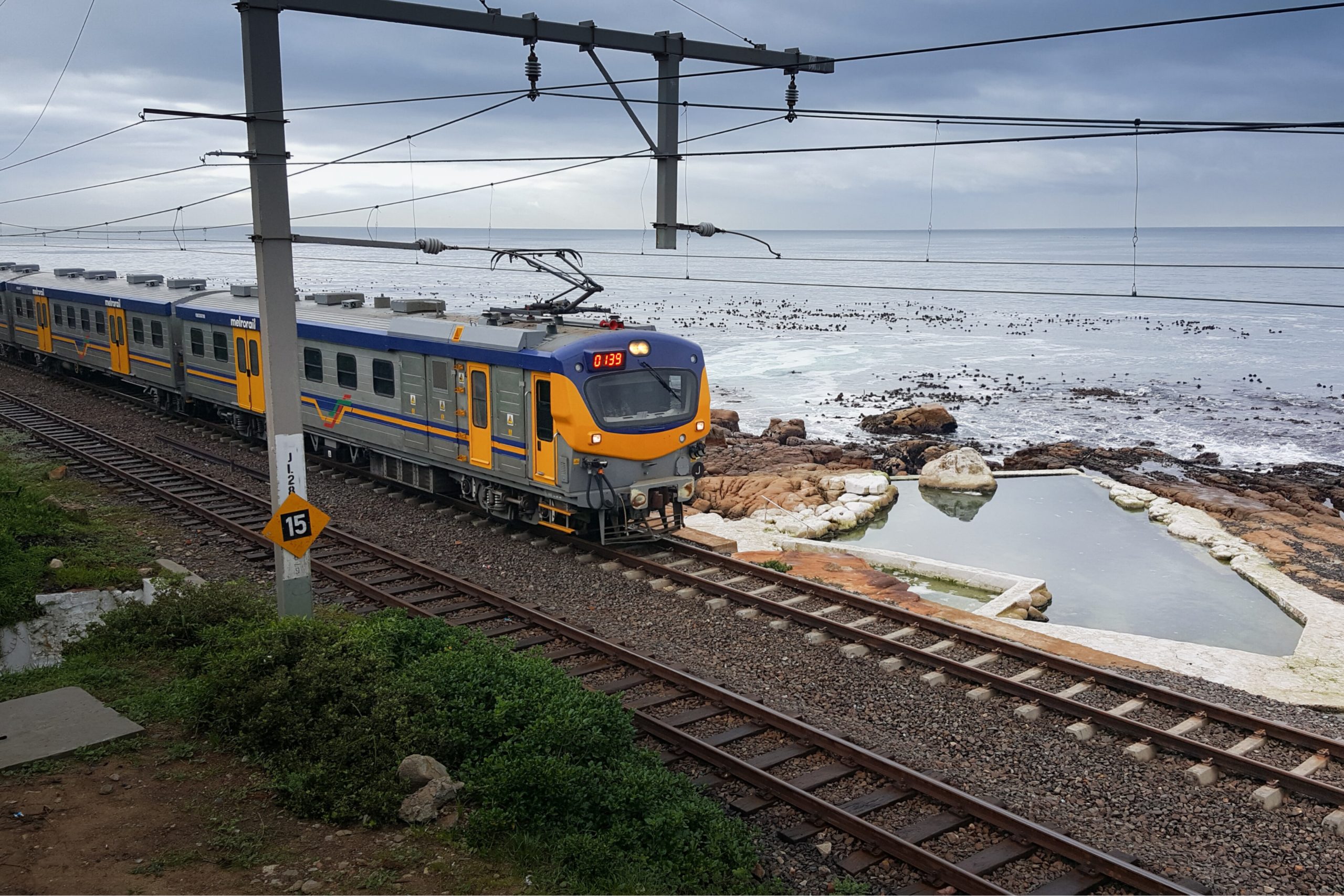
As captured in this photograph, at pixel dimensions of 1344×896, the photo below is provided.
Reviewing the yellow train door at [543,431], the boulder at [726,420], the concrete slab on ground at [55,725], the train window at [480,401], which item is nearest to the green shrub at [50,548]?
the concrete slab on ground at [55,725]

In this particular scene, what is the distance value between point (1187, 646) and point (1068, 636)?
145cm

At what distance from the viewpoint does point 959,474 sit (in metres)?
27.2

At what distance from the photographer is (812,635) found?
1188 cm

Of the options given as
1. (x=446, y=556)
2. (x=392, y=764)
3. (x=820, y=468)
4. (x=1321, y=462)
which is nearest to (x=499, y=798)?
(x=392, y=764)

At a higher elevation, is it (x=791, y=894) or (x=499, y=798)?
(x=499, y=798)

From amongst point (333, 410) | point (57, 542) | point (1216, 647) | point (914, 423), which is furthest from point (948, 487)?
point (57, 542)

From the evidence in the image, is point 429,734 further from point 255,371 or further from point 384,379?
point 255,371

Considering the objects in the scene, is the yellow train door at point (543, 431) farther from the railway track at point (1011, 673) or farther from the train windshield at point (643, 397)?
the railway track at point (1011, 673)

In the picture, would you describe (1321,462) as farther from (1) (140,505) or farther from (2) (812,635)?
(1) (140,505)

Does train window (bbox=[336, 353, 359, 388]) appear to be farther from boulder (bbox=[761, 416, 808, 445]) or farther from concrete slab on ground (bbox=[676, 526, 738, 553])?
boulder (bbox=[761, 416, 808, 445])

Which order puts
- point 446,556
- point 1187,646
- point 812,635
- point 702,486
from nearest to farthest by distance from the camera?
point 812,635 < point 1187,646 < point 446,556 < point 702,486

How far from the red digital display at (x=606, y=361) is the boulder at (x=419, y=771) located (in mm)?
7332

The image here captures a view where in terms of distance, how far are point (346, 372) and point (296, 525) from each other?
9.18 m

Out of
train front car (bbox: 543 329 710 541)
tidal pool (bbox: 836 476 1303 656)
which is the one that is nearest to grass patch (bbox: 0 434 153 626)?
train front car (bbox: 543 329 710 541)
